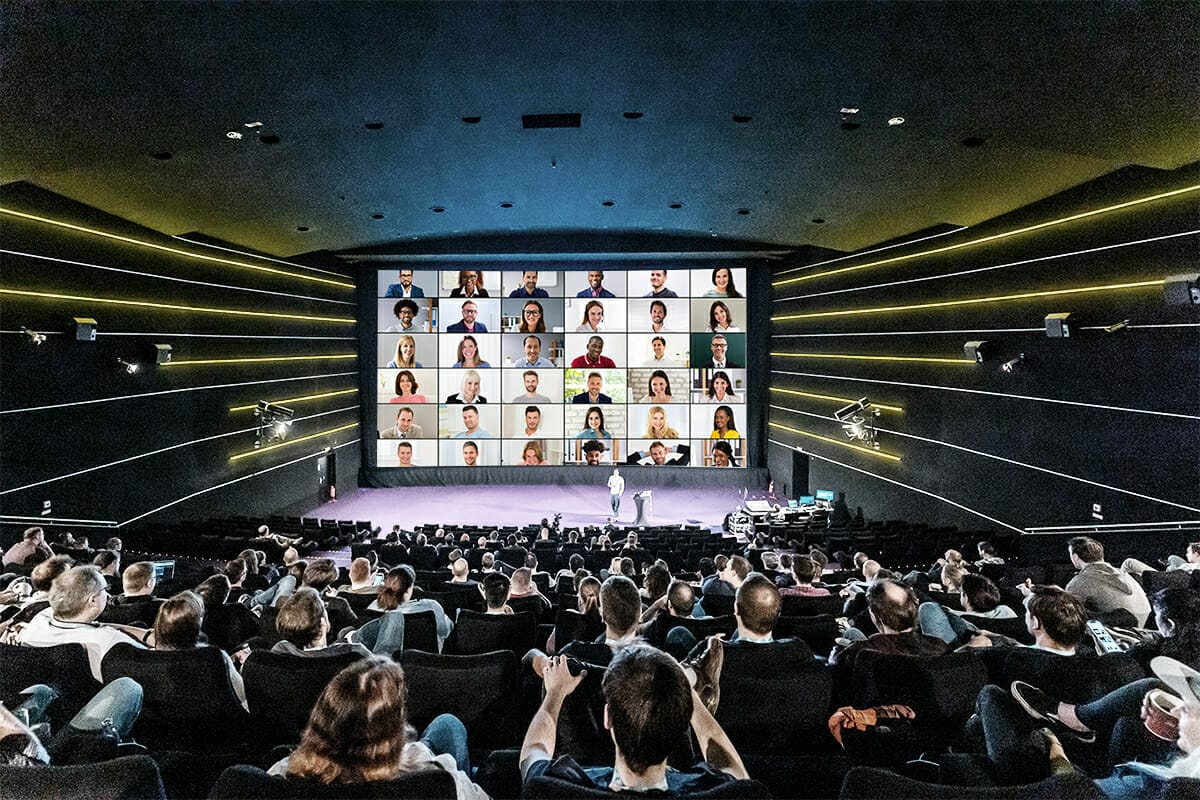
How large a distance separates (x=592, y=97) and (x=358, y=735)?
24.4 ft

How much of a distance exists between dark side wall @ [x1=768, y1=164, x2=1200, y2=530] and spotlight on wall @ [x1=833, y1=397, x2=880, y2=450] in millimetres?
229

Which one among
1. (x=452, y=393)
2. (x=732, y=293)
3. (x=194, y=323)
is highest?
(x=732, y=293)

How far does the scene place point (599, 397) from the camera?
20047 millimetres

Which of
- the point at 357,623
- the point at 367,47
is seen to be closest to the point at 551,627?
the point at 357,623

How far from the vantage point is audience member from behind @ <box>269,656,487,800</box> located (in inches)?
68.4

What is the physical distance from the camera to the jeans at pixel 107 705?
2404 mm

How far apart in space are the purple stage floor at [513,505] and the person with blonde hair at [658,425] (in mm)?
1566

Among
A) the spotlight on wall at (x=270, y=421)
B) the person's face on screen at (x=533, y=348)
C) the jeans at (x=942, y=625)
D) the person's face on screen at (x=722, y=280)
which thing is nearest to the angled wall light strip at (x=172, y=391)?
the spotlight on wall at (x=270, y=421)

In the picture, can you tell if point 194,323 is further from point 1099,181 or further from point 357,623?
point 1099,181

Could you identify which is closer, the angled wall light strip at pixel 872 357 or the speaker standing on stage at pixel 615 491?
the angled wall light strip at pixel 872 357

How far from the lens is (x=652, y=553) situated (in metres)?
9.78

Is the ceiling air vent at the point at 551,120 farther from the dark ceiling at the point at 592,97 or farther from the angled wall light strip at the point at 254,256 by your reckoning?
the angled wall light strip at the point at 254,256

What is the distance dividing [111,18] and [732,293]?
16856 millimetres

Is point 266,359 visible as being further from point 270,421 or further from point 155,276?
point 155,276
